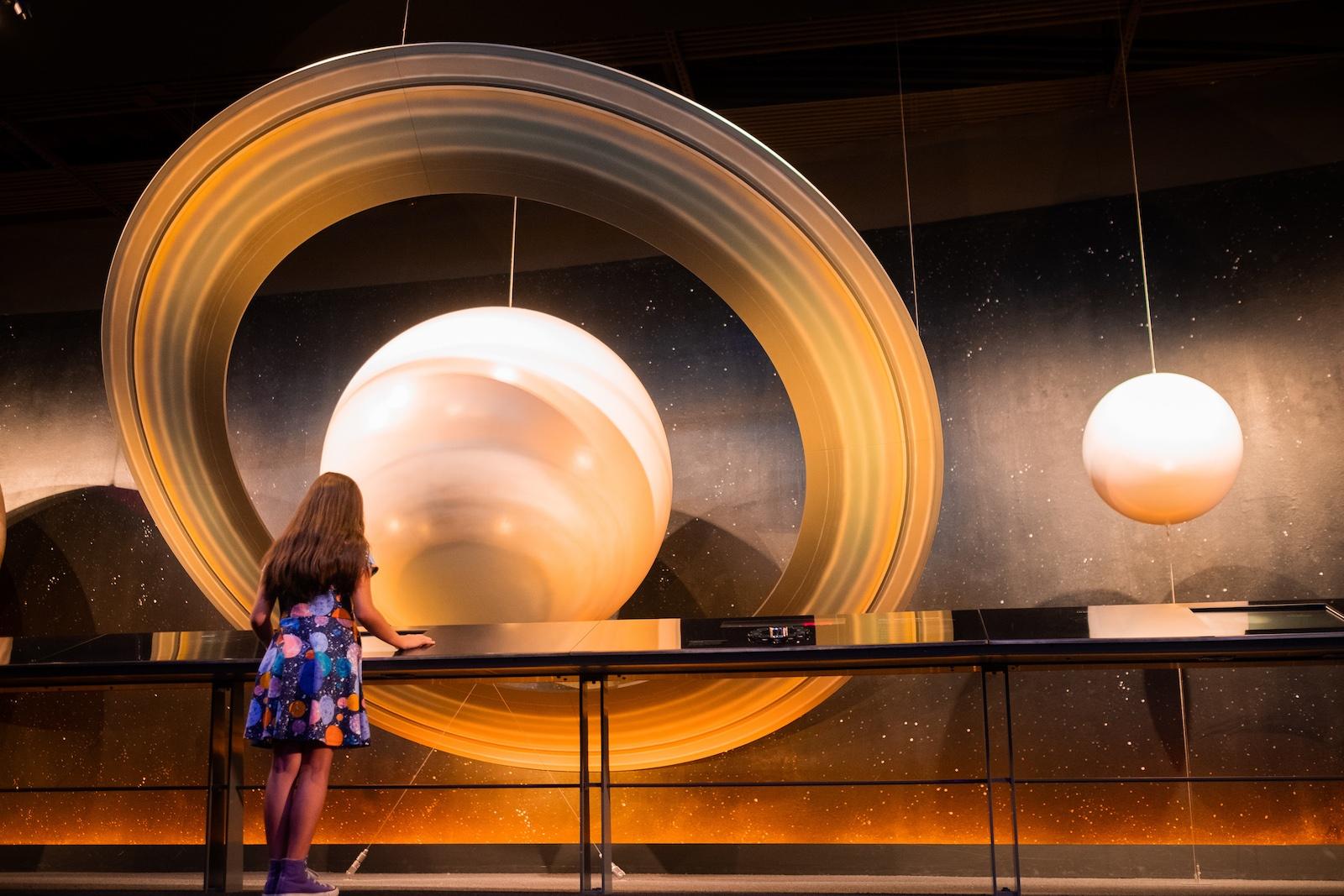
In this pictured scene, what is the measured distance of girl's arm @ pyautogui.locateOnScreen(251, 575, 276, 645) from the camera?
3.04m

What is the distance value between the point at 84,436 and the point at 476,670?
3.96 meters

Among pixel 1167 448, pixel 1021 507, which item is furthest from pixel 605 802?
pixel 1021 507

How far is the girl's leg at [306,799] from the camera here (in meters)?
2.91

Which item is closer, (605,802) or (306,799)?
(306,799)

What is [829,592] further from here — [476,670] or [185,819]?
[185,819]

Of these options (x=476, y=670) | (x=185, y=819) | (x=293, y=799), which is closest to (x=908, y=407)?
(x=476, y=670)

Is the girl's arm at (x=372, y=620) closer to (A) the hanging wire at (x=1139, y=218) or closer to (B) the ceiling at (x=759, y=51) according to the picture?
(B) the ceiling at (x=759, y=51)

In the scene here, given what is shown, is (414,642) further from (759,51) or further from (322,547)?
(759,51)

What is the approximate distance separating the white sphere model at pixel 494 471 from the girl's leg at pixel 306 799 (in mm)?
435

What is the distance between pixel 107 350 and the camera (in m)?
4.04

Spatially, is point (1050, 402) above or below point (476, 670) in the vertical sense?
above

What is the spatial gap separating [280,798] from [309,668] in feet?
1.19

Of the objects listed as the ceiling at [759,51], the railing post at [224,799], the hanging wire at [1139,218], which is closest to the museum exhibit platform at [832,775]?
the railing post at [224,799]

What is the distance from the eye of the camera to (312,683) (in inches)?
114
